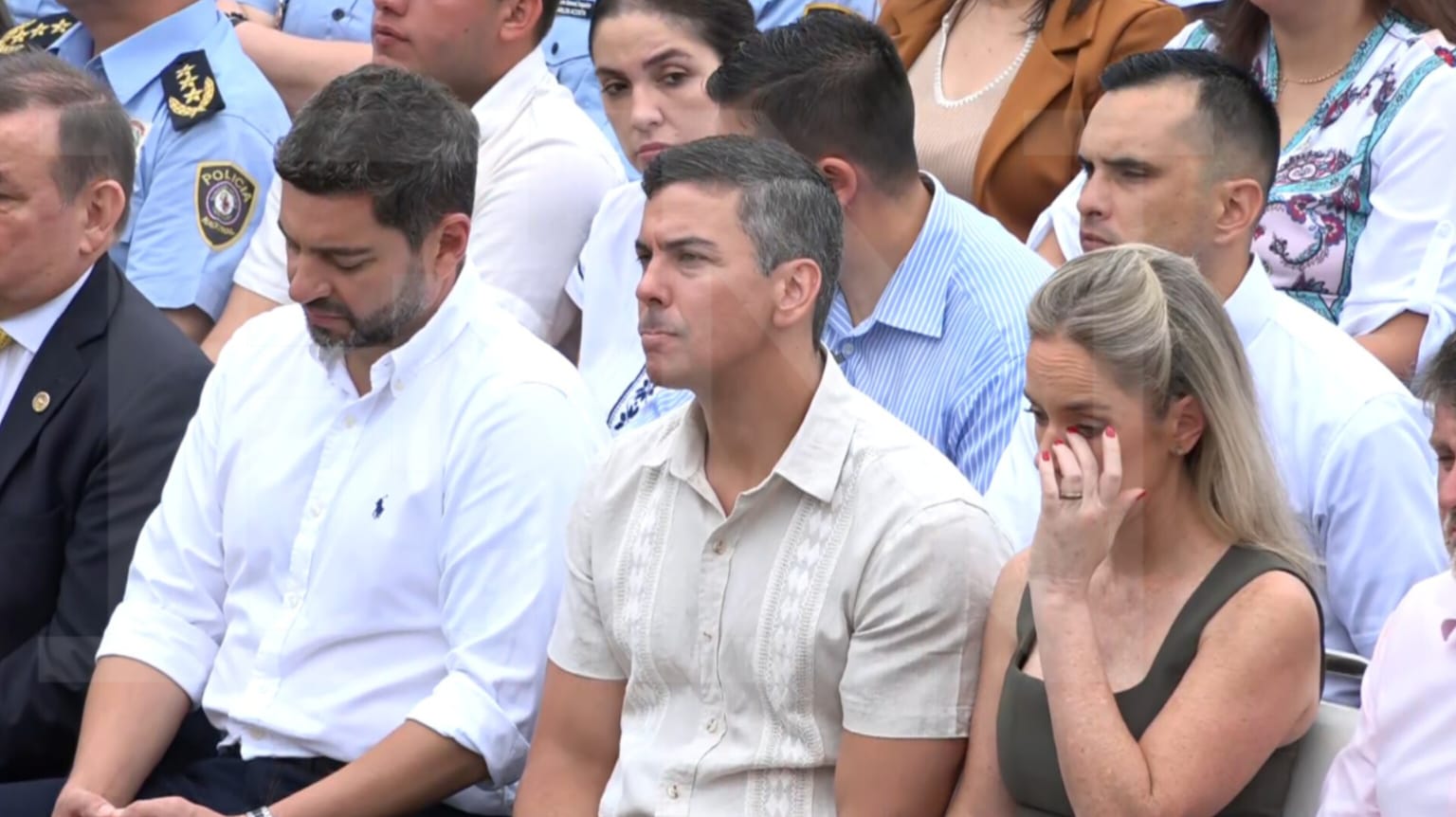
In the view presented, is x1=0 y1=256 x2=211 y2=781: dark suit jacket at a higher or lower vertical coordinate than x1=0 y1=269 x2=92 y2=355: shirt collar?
lower

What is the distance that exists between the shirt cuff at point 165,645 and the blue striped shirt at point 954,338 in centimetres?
109

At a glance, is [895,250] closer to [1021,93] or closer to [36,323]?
[1021,93]

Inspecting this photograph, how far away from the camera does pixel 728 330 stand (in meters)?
2.83

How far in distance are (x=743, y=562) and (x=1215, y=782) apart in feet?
2.14

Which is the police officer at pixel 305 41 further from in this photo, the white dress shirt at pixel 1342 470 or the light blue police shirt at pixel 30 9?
the white dress shirt at pixel 1342 470

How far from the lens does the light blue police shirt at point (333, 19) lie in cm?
518

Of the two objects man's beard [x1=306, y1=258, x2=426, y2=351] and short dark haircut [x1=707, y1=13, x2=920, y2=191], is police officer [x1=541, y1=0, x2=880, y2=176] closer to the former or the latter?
short dark haircut [x1=707, y1=13, x2=920, y2=191]

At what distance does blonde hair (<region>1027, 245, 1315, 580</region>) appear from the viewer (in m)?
2.61

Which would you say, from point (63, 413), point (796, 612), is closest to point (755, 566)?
point (796, 612)

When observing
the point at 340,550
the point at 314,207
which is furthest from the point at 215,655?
the point at 314,207

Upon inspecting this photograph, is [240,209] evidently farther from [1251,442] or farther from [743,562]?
[1251,442]

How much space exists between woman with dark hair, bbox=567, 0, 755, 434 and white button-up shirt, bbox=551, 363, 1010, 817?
100 cm

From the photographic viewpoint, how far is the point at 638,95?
4.20 meters

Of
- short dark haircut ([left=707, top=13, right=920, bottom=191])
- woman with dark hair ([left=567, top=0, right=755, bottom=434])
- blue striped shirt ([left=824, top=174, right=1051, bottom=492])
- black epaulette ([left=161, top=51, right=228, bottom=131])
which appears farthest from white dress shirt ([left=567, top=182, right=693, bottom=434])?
black epaulette ([left=161, top=51, right=228, bottom=131])
